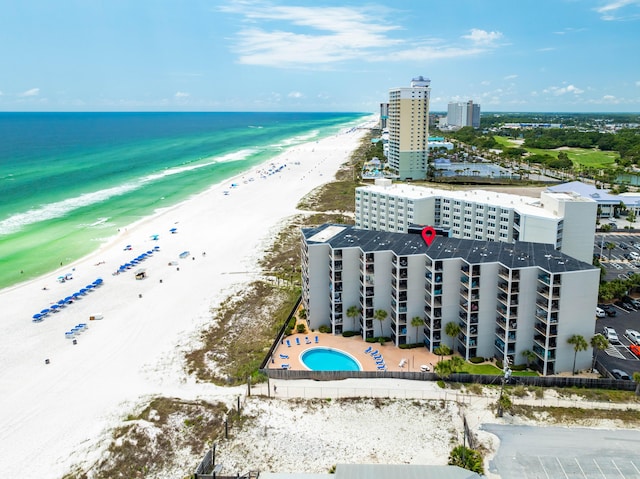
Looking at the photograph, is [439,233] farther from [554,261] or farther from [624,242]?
[624,242]

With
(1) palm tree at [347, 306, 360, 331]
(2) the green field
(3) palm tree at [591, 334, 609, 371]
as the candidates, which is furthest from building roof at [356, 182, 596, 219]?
(2) the green field

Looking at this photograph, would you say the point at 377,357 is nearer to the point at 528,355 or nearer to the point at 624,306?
the point at 528,355

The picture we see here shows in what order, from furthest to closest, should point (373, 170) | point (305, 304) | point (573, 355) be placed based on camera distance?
1. point (373, 170)
2. point (305, 304)
3. point (573, 355)

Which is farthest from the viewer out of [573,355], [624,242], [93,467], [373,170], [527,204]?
[373,170]

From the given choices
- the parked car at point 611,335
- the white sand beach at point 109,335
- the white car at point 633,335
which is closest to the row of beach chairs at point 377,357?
the white sand beach at point 109,335

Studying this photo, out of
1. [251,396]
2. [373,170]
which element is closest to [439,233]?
[251,396]

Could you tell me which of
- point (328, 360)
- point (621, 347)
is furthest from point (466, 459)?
point (621, 347)

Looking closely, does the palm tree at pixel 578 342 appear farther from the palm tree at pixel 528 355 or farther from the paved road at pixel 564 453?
the paved road at pixel 564 453
